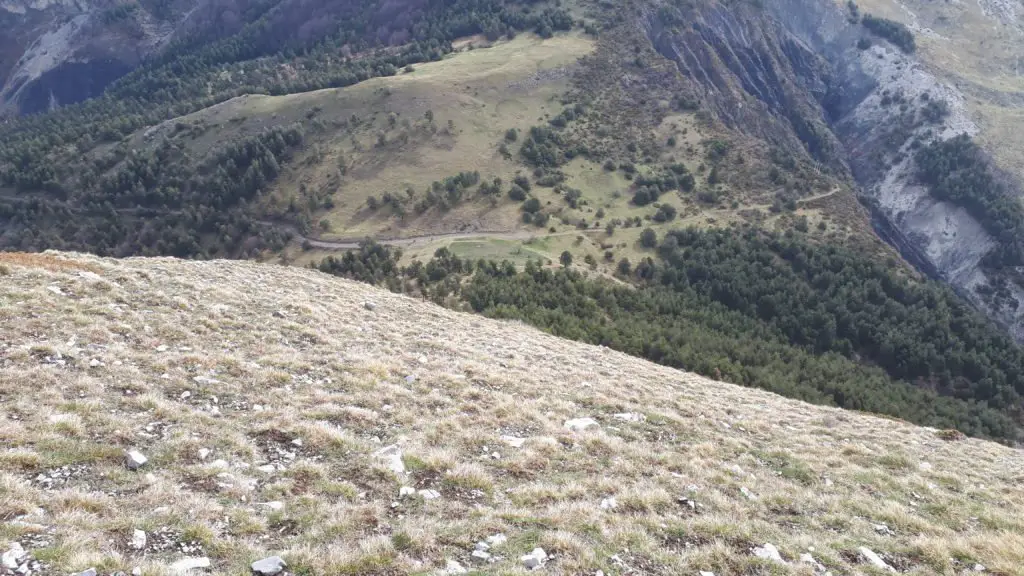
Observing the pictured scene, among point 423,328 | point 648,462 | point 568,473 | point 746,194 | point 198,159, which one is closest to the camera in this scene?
point 568,473

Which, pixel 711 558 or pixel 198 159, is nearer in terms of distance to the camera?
pixel 711 558

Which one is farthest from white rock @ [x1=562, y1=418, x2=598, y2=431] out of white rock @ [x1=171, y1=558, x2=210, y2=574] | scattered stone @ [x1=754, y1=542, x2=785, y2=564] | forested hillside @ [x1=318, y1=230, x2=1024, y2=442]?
forested hillside @ [x1=318, y1=230, x2=1024, y2=442]

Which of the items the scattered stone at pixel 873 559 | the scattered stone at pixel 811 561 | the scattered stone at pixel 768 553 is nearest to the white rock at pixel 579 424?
the scattered stone at pixel 768 553

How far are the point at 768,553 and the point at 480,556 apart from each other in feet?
18.9

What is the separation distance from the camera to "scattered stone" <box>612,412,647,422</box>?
64.1 feet

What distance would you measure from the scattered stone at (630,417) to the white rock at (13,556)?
52.3 ft

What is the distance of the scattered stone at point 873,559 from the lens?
11.0m

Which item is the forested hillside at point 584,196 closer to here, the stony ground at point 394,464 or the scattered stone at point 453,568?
the stony ground at point 394,464

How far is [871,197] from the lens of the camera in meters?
163

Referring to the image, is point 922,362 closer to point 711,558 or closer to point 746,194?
point 746,194

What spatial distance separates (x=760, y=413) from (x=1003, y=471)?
325 inches

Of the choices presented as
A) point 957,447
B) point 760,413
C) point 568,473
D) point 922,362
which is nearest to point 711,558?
point 568,473

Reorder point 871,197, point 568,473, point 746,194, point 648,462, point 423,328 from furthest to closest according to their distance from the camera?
1. point 871,197
2. point 746,194
3. point 423,328
4. point 648,462
5. point 568,473

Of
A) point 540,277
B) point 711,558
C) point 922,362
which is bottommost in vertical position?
point 922,362
